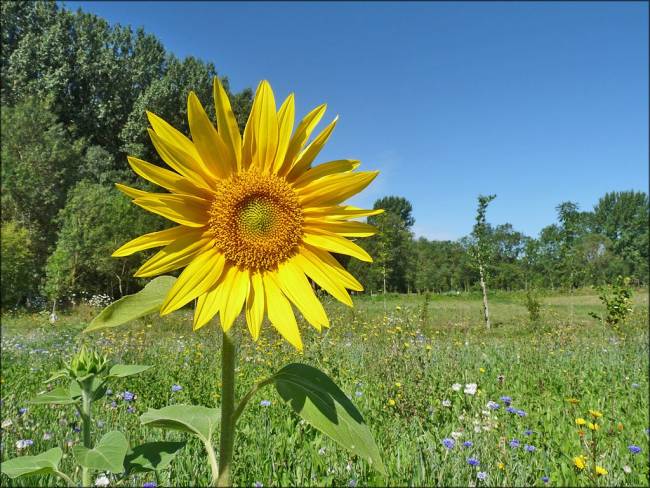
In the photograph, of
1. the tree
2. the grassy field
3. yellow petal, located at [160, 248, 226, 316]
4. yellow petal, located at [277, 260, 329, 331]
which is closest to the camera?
yellow petal, located at [160, 248, 226, 316]

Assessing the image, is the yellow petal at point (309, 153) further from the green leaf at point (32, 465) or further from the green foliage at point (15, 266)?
the green foliage at point (15, 266)

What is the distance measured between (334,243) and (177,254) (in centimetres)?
39

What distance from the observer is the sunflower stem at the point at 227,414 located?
2.93 ft

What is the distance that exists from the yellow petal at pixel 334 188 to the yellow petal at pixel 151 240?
0.33 metres

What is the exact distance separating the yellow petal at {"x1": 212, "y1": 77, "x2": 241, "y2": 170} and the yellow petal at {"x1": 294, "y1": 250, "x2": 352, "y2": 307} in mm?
293

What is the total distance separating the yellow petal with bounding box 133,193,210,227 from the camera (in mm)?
1054

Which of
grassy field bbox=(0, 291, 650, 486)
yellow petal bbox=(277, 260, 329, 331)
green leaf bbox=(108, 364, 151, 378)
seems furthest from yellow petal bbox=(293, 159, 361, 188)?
grassy field bbox=(0, 291, 650, 486)

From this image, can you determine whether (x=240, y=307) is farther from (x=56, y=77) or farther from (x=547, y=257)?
(x=547, y=257)

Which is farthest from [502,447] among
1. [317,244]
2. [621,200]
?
[621,200]

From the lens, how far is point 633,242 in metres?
67.6

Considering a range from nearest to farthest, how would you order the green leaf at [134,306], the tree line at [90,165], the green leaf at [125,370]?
the green leaf at [134,306], the green leaf at [125,370], the tree line at [90,165]

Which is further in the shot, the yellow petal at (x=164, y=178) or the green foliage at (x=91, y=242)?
the green foliage at (x=91, y=242)

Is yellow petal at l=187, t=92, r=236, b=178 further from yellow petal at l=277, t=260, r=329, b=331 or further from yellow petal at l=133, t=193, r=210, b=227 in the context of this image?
yellow petal at l=277, t=260, r=329, b=331

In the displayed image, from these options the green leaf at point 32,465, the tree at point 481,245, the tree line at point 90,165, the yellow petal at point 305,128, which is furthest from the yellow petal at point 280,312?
the tree at point 481,245
